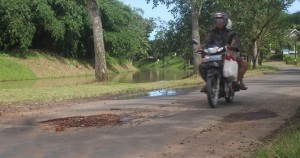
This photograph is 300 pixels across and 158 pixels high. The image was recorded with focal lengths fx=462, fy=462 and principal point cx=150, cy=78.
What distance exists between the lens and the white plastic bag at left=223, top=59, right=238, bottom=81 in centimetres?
1072

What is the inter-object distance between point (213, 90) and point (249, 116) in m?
1.82

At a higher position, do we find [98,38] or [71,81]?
[98,38]

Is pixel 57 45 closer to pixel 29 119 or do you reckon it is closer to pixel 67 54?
pixel 67 54

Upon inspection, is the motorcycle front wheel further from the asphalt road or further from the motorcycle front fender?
the asphalt road

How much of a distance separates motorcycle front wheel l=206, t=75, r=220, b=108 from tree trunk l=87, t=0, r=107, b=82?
1108 cm

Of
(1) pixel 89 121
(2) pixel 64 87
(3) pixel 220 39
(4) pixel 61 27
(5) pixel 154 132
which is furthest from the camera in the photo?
(4) pixel 61 27

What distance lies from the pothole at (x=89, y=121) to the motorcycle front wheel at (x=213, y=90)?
5.99ft

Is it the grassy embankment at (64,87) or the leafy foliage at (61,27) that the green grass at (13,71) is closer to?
the grassy embankment at (64,87)

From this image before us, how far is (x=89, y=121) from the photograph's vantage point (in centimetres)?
906

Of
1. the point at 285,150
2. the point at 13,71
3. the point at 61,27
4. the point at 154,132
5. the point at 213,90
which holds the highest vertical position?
the point at 61,27

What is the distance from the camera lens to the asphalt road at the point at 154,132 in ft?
20.6

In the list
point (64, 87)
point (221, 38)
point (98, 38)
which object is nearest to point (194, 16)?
point (98, 38)

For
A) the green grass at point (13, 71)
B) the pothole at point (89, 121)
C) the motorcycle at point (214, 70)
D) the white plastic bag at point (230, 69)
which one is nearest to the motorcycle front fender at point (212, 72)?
the motorcycle at point (214, 70)

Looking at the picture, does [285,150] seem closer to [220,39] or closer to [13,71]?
[220,39]
